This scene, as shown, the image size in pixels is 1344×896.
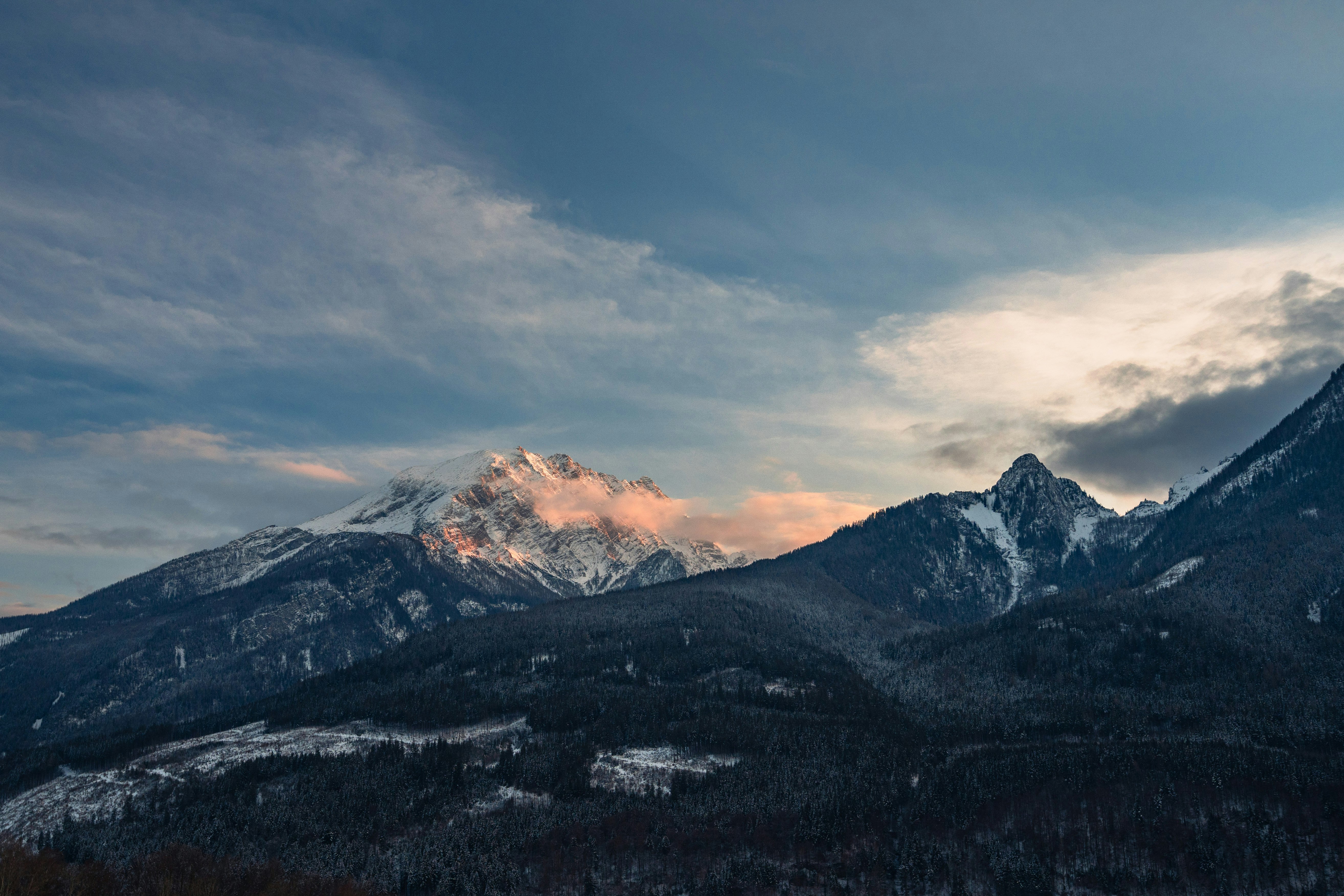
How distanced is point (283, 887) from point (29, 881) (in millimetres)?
42692

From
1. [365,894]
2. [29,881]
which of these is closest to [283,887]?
[365,894]

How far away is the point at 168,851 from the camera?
196 metres

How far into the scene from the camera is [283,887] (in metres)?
170

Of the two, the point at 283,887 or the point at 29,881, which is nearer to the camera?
the point at 29,881

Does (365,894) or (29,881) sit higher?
(29,881)

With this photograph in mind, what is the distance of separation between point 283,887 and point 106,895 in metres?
30.1

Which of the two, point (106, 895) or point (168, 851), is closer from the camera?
point (106, 895)

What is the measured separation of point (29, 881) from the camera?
156375mm

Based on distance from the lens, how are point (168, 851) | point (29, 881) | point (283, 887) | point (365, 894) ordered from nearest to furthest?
point (29, 881) → point (283, 887) → point (365, 894) → point (168, 851)

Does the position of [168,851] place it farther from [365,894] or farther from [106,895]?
[365,894]

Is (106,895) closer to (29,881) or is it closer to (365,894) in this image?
(29,881)

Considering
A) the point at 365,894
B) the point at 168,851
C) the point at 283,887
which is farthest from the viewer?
the point at 168,851

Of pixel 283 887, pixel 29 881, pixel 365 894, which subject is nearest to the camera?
pixel 29 881

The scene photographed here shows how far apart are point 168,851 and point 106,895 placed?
3818 cm
